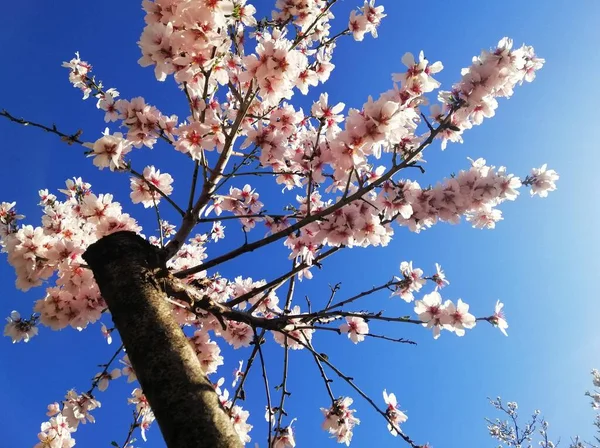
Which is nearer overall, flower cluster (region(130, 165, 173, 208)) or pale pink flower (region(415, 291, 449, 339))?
pale pink flower (region(415, 291, 449, 339))

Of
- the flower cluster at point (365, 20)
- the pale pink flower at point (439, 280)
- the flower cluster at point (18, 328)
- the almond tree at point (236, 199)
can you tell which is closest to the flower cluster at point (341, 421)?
the almond tree at point (236, 199)

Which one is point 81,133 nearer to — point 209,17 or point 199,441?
point 209,17

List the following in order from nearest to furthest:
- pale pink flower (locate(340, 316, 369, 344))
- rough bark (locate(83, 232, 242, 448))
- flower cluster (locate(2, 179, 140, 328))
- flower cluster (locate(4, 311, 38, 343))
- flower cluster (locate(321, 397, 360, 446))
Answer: rough bark (locate(83, 232, 242, 448)) < flower cluster (locate(2, 179, 140, 328)) < flower cluster (locate(4, 311, 38, 343)) < flower cluster (locate(321, 397, 360, 446)) < pale pink flower (locate(340, 316, 369, 344))

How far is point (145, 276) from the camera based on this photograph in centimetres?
224

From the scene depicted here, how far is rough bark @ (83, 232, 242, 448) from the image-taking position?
1526mm

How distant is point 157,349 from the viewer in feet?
5.95

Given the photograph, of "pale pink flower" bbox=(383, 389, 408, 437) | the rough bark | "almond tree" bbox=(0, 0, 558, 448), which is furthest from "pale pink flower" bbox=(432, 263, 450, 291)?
the rough bark

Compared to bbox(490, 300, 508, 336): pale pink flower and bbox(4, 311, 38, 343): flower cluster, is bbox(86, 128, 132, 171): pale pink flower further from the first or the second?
bbox(490, 300, 508, 336): pale pink flower

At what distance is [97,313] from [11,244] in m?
0.78

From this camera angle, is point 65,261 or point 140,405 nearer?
point 65,261

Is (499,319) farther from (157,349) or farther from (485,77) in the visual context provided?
(157,349)

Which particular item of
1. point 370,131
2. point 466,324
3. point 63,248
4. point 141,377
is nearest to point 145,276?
point 141,377

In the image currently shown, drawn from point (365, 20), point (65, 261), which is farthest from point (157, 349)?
point (365, 20)

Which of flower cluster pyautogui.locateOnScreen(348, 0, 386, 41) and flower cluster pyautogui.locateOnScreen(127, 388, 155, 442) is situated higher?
flower cluster pyautogui.locateOnScreen(348, 0, 386, 41)
